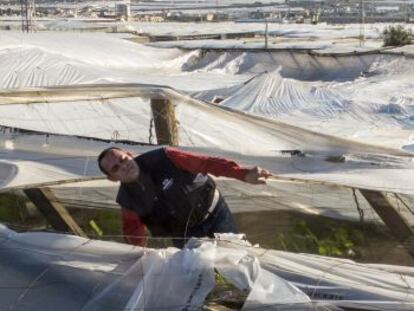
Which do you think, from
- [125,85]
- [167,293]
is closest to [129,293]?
[167,293]

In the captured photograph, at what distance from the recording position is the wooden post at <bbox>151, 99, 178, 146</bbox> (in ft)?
19.1

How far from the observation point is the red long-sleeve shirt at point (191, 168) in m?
3.76

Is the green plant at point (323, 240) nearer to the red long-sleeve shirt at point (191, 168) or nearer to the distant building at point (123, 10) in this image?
the red long-sleeve shirt at point (191, 168)

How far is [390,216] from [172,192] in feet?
5.27

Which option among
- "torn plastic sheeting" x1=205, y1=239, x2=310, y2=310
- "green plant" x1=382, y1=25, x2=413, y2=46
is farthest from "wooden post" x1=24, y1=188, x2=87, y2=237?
"green plant" x1=382, y1=25, x2=413, y2=46

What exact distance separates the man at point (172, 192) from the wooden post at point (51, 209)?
118cm

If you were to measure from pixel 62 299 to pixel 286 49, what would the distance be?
538 inches

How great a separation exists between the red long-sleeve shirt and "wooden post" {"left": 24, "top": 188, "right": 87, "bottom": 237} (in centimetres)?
120

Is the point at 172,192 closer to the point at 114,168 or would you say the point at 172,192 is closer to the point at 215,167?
the point at 215,167

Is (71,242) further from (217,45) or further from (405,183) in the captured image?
(217,45)

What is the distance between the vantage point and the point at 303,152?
208 inches

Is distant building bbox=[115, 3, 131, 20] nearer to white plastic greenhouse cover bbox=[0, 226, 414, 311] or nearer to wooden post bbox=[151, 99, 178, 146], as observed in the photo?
wooden post bbox=[151, 99, 178, 146]

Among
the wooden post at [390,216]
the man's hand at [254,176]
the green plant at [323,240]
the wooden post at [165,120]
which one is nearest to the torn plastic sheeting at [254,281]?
the man's hand at [254,176]

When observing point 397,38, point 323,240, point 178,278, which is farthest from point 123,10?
point 178,278
